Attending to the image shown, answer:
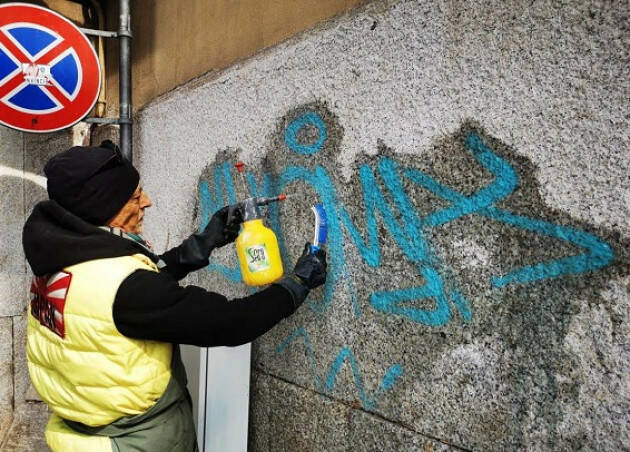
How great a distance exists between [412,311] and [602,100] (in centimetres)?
100

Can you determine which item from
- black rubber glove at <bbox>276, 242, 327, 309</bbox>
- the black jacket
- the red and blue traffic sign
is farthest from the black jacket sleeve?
the red and blue traffic sign

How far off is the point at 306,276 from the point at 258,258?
0.26 meters

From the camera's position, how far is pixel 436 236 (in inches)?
67.6

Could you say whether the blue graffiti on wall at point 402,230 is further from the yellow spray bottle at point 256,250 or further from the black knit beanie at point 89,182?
the black knit beanie at point 89,182

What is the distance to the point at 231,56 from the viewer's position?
9.09 ft

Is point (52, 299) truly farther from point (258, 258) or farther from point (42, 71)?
point (42, 71)

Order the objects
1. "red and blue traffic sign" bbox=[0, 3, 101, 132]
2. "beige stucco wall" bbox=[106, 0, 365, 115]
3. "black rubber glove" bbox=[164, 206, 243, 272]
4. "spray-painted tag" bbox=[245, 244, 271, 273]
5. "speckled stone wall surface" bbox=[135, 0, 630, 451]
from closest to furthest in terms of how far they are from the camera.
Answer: "speckled stone wall surface" bbox=[135, 0, 630, 451]
"spray-painted tag" bbox=[245, 244, 271, 273]
"black rubber glove" bbox=[164, 206, 243, 272]
"beige stucco wall" bbox=[106, 0, 365, 115]
"red and blue traffic sign" bbox=[0, 3, 101, 132]

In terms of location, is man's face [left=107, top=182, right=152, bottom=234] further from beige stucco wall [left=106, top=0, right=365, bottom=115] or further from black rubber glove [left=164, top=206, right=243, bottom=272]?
beige stucco wall [left=106, top=0, right=365, bottom=115]

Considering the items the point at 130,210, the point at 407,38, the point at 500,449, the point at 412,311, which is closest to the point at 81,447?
the point at 130,210

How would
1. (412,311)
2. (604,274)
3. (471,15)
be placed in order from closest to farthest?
(604,274)
(471,15)
(412,311)

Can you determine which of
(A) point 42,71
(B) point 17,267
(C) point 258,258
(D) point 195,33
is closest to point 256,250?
(C) point 258,258

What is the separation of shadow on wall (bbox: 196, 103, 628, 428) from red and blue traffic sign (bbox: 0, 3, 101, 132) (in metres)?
1.65

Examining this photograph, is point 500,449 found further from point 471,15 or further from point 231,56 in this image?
point 231,56

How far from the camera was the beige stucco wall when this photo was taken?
238 cm
